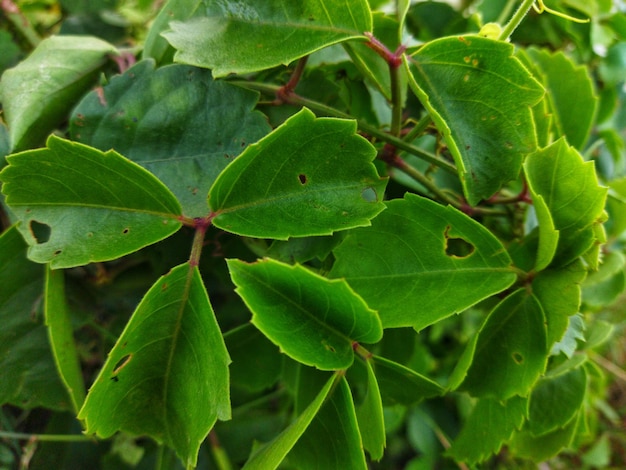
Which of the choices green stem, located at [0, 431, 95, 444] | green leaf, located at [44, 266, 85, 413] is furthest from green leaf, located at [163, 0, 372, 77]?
green stem, located at [0, 431, 95, 444]

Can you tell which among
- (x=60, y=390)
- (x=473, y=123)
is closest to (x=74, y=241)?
(x=60, y=390)

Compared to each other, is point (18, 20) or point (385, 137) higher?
point (18, 20)

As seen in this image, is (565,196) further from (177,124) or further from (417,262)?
(177,124)

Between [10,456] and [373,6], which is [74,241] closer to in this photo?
[10,456]

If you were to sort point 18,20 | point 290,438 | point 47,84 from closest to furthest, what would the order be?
point 290,438 < point 47,84 < point 18,20

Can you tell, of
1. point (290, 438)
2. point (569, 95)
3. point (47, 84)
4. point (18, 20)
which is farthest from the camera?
point (18, 20)

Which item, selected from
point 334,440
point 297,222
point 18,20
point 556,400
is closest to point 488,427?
point 556,400
